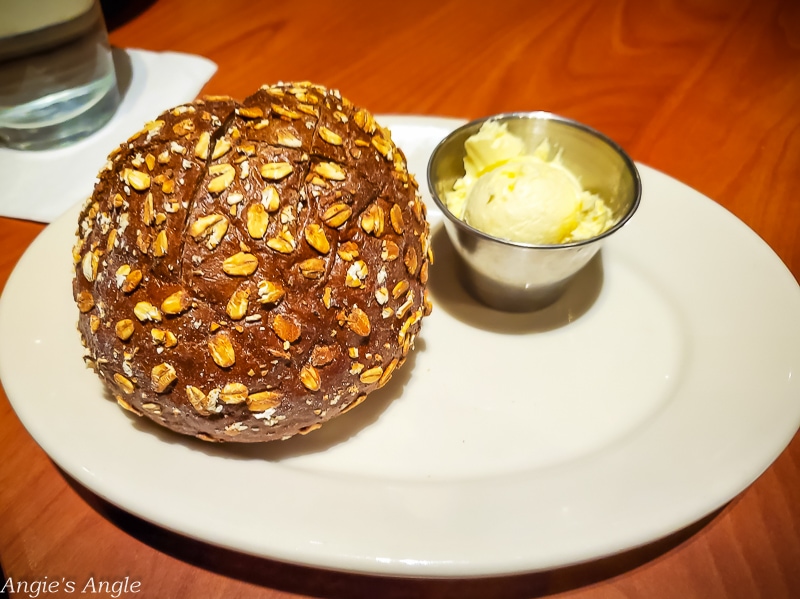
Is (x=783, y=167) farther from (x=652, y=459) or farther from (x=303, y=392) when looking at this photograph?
(x=303, y=392)

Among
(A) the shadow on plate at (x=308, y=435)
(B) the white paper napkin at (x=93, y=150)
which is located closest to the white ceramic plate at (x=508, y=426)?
(A) the shadow on plate at (x=308, y=435)

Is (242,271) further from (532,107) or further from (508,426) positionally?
(532,107)

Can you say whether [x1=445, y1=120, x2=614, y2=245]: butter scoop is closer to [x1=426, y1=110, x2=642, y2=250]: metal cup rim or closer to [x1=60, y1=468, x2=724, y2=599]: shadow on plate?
[x1=426, y1=110, x2=642, y2=250]: metal cup rim

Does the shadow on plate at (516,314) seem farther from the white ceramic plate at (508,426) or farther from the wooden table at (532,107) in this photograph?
the wooden table at (532,107)

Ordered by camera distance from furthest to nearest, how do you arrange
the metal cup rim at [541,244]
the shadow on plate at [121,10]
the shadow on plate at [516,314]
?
the shadow on plate at [121,10] → the shadow on plate at [516,314] → the metal cup rim at [541,244]

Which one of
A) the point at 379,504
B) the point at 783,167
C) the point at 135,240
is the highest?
the point at 135,240

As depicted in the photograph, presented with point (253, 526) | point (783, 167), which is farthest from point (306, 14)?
point (253, 526)
